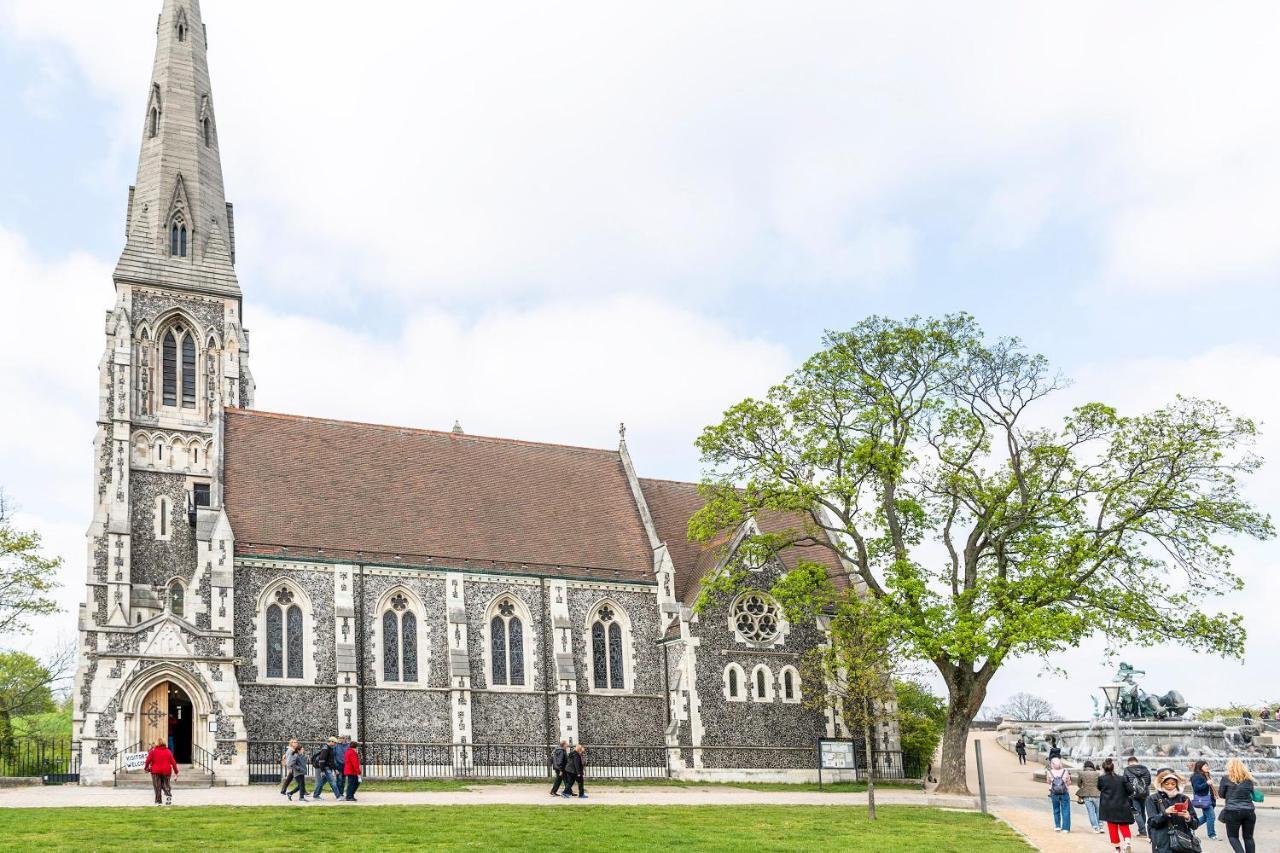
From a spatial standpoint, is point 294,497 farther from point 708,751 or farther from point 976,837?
point 976,837

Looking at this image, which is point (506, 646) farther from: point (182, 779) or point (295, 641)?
point (182, 779)

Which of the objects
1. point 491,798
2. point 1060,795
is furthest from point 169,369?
point 1060,795

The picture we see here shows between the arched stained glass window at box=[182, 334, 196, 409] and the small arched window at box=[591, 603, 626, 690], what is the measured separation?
47.9 feet

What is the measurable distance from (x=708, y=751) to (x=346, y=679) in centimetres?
1094

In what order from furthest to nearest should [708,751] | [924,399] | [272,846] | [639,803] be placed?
1. [708,751]
2. [924,399]
3. [639,803]
4. [272,846]

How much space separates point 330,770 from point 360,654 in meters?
8.00

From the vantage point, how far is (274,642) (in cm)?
3494

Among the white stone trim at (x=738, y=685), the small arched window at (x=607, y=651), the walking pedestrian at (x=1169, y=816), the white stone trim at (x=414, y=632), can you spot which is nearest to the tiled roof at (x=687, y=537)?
the small arched window at (x=607, y=651)

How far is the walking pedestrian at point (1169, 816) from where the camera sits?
14922mm

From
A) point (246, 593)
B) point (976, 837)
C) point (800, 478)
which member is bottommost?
point (976, 837)

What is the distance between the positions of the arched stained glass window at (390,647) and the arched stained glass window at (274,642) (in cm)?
295

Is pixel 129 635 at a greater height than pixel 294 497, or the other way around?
pixel 294 497

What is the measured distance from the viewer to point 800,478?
35.3 metres

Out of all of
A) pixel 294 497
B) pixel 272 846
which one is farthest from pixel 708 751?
pixel 272 846
